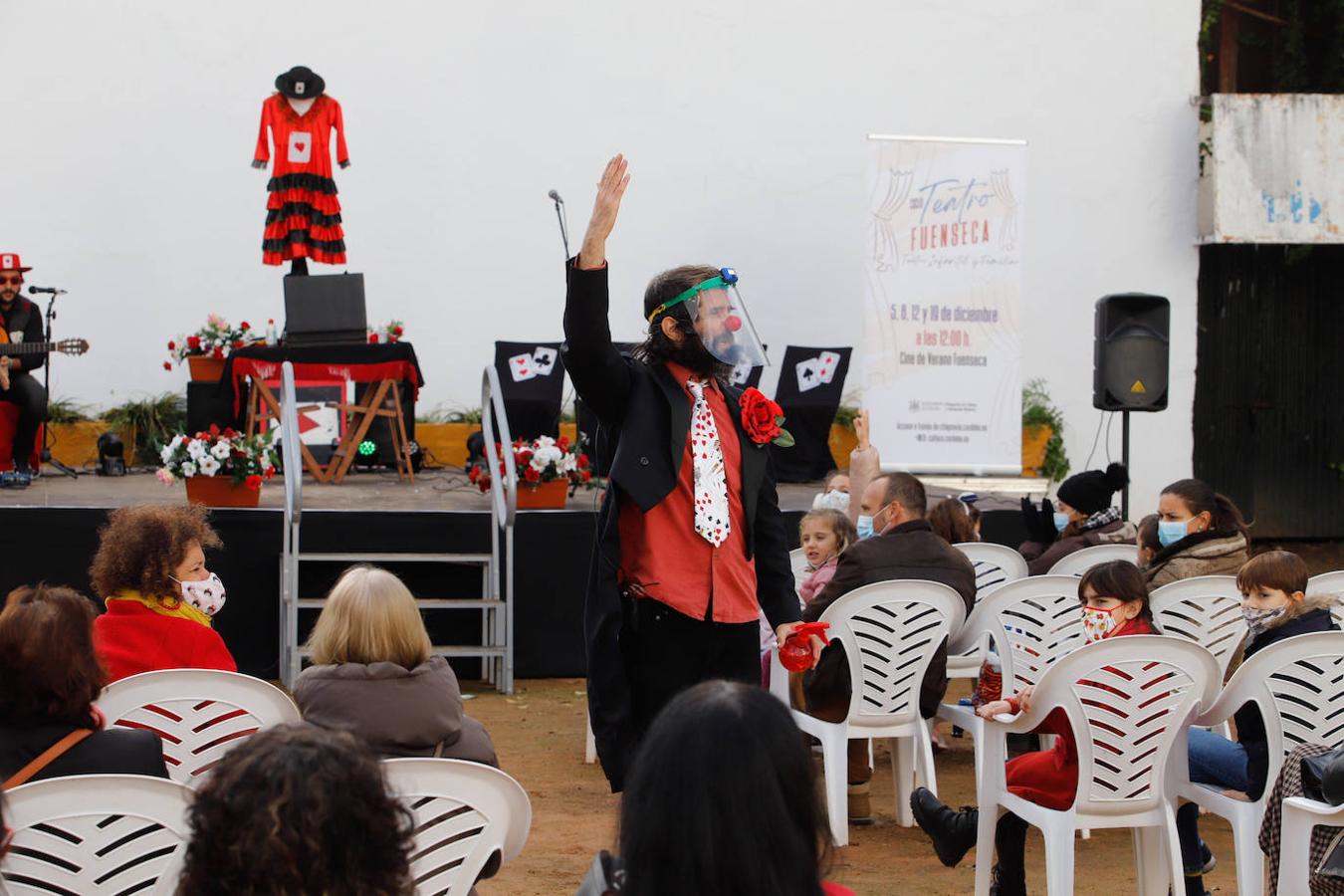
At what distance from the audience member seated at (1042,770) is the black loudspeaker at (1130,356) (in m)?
4.36

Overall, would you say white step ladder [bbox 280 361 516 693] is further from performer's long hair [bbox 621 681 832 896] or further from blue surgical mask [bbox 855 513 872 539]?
performer's long hair [bbox 621 681 832 896]

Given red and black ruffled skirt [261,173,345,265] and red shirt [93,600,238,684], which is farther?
red and black ruffled skirt [261,173,345,265]

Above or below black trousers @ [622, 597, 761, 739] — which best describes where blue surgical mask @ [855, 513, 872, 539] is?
above

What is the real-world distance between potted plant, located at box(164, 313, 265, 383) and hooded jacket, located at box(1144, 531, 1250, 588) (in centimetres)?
656

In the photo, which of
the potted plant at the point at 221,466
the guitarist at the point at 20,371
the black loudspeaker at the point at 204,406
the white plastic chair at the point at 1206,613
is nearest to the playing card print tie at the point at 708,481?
the white plastic chair at the point at 1206,613

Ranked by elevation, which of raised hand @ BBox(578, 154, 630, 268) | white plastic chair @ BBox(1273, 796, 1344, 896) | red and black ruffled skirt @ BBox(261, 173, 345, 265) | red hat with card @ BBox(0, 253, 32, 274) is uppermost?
red and black ruffled skirt @ BBox(261, 173, 345, 265)

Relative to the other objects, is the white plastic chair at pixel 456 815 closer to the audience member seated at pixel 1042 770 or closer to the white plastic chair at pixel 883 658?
the audience member seated at pixel 1042 770

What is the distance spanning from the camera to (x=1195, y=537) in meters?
4.89

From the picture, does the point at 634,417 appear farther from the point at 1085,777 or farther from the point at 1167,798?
the point at 1167,798

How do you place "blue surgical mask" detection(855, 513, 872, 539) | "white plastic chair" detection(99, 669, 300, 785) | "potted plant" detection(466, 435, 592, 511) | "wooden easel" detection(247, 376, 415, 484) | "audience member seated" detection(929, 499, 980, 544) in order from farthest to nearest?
"wooden easel" detection(247, 376, 415, 484) → "potted plant" detection(466, 435, 592, 511) → "audience member seated" detection(929, 499, 980, 544) → "blue surgical mask" detection(855, 513, 872, 539) → "white plastic chair" detection(99, 669, 300, 785)

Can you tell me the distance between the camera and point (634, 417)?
3115 mm

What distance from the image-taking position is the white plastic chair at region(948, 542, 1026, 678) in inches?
215

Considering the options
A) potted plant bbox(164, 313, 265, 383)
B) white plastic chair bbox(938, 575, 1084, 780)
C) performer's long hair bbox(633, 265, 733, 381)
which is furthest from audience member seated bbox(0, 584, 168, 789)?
potted plant bbox(164, 313, 265, 383)

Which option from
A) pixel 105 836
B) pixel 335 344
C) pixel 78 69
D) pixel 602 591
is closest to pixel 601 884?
pixel 105 836
